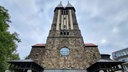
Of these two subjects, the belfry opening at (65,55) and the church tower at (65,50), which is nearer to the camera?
the belfry opening at (65,55)

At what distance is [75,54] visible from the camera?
74.0 ft

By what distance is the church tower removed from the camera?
21.6 metres

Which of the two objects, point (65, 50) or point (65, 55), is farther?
point (65, 50)

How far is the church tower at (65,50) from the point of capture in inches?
852

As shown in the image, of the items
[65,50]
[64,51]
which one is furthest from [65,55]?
[65,50]

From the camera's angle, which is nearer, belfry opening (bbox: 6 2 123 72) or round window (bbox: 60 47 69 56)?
belfry opening (bbox: 6 2 123 72)

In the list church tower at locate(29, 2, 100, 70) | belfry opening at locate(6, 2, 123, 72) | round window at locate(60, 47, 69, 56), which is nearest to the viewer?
belfry opening at locate(6, 2, 123, 72)

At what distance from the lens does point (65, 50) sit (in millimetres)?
22953

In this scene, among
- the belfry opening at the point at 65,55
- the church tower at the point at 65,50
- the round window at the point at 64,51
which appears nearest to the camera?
the belfry opening at the point at 65,55

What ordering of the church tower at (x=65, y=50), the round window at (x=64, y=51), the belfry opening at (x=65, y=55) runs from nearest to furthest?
the belfry opening at (x=65, y=55), the church tower at (x=65, y=50), the round window at (x=64, y=51)

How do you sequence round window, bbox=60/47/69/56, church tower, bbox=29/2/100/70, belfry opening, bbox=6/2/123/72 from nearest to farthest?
belfry opening, bbox=6/2/123/72
church tower, bbox=29/2/100/70
round window, bbox=60/47/69/56

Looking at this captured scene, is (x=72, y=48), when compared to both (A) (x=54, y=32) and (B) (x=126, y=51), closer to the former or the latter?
(A) (x=54, y=32)

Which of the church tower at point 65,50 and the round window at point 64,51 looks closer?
the church tower at point 65,50

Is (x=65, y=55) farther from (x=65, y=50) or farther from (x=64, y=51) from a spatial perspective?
(x=65, y=50)
